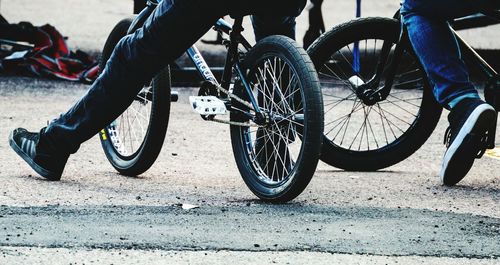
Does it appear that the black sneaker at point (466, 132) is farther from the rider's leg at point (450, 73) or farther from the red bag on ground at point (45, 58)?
the red bag on ground at point (45, 58)

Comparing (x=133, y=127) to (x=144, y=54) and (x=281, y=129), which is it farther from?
(x=281, y=129)

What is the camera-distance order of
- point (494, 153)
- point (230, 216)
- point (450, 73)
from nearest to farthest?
point (230, 216)
point (450, 73)
point (494, 153)

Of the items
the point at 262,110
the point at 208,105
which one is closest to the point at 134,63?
the point at 208,105

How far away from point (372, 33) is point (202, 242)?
2066mm

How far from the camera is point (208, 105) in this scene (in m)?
5.61

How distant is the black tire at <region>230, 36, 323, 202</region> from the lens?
5133mm

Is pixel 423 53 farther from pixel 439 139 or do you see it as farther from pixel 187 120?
pixel 187 120

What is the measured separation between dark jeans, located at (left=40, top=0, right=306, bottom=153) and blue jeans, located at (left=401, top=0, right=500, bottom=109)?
635 millimetres

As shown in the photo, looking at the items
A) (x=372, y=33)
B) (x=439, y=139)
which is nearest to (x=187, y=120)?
(x=439, y=139)

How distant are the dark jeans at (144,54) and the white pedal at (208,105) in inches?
9.1

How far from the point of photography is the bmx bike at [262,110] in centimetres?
516

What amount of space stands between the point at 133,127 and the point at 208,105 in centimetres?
90

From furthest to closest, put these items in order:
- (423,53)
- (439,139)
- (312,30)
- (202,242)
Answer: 1. (312,30)
2. (439,139)
3. (423,53)
4. (202,242)

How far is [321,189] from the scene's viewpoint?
5867 millimetres
